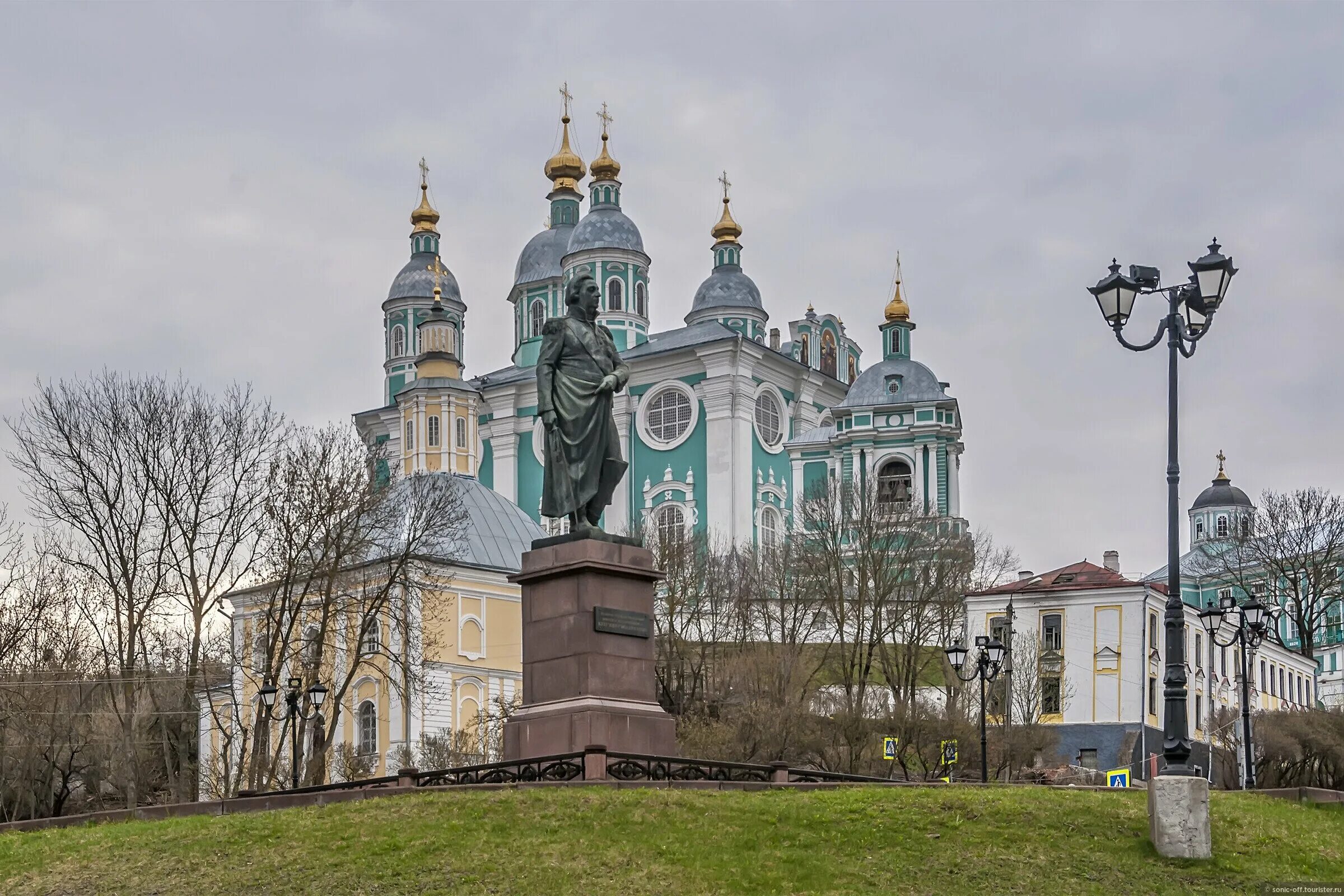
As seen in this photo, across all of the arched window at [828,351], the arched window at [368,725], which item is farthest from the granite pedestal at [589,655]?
the arched window at [828,351]

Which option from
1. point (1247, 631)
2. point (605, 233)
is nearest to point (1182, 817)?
point (1247, 631)

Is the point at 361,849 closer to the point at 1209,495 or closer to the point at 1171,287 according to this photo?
the point at 1171,287

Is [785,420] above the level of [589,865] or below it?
above

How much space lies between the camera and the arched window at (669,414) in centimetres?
7369

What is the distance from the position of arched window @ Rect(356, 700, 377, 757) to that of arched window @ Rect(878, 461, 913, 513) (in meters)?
17.3

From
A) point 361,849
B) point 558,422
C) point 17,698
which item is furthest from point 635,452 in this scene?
point 361,849

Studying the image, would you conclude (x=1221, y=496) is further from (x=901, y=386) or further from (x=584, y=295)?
(x=584, y=295)

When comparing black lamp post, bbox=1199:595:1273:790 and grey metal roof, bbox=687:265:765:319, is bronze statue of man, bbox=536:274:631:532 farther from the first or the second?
grey metal roof, bbox=687:265:765:319

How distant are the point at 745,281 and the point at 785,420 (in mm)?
9101

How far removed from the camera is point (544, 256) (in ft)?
283

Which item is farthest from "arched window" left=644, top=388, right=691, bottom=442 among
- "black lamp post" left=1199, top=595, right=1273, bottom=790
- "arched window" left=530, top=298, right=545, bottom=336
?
"black lamp post" left=1199, top=595, right=1273, bottom=790

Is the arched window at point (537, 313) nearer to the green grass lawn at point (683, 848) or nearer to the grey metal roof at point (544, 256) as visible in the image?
the grey metal roof at point (544, 256)

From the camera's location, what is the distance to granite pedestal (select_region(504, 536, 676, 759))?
18.6 m

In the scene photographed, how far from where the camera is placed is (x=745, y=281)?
268ft
